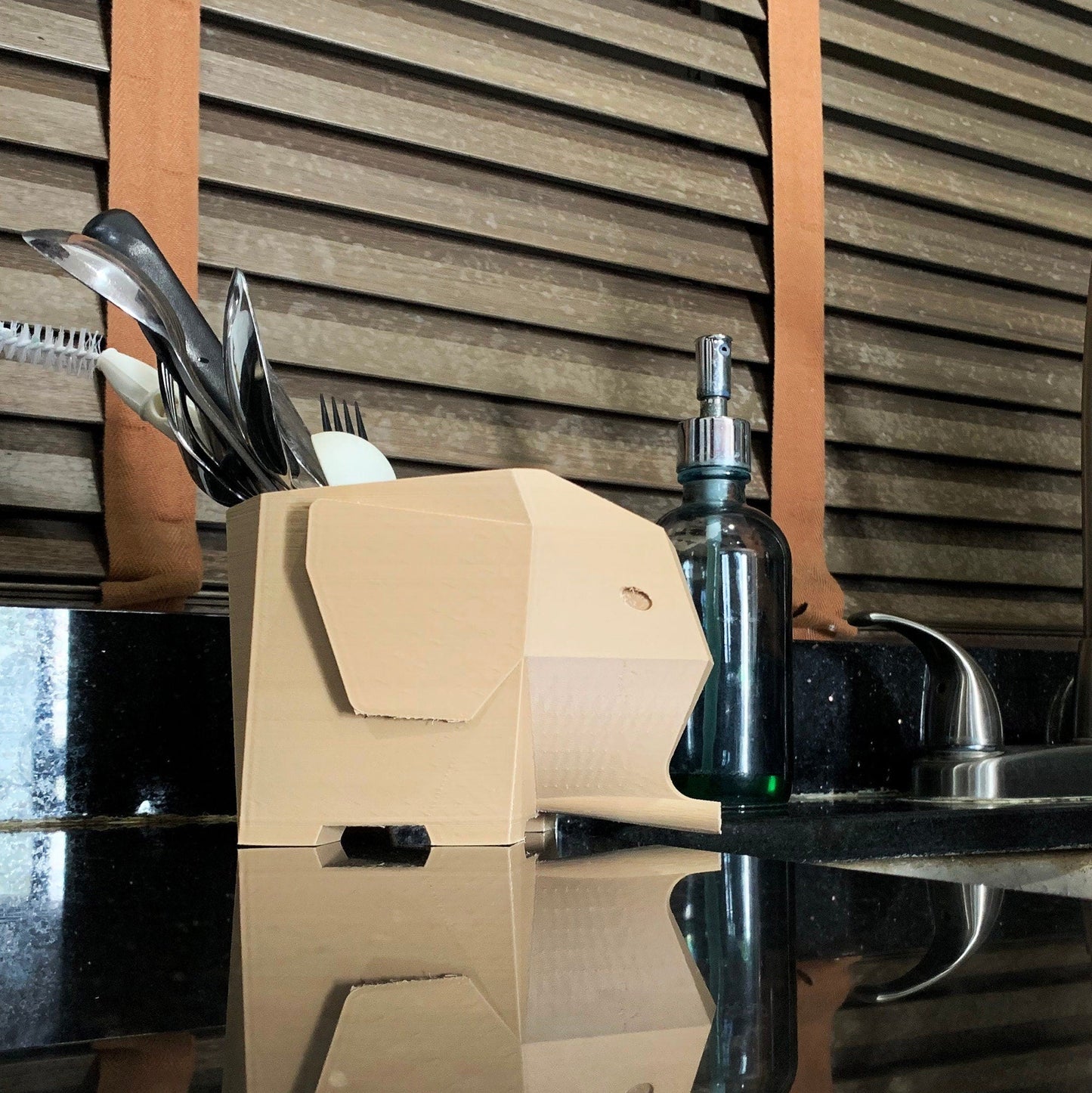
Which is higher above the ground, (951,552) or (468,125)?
(468,125)

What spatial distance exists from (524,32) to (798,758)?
819mm

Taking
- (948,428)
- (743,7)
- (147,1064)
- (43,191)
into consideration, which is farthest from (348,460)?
(948,428)

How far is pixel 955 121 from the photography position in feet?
5.27

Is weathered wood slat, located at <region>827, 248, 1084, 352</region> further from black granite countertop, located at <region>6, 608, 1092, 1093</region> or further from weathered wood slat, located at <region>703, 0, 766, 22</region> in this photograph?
black granite countertop, located at <region>6, 608, 1092, 1093</region>

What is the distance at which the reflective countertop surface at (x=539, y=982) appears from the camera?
23 cm

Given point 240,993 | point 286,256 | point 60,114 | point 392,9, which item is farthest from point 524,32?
point 240,993

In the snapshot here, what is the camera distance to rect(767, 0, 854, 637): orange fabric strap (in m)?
1.42

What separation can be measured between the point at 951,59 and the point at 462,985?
5.24ft

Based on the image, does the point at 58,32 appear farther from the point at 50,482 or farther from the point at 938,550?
the point at 938,550

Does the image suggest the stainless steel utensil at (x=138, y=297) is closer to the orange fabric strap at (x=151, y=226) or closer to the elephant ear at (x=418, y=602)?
the elephant ear at (x=418, y=602)

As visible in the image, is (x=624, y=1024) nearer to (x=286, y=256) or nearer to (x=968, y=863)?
(x=968, y=863)

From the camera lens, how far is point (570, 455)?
51.4 inches

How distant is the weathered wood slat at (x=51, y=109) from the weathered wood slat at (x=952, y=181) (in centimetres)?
87

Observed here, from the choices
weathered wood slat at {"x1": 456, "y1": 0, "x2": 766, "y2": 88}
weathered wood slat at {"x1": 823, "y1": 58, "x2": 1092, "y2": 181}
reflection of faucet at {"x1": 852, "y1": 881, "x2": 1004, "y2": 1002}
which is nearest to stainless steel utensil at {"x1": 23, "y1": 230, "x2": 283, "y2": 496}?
reflection of faucet at {"x1": 852, "y1": 881, "x2": 1004, "y2": 1002}
